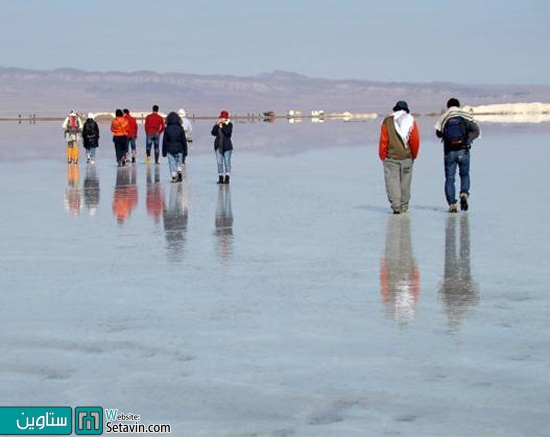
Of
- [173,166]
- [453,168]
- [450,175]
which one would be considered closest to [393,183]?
[450,175]

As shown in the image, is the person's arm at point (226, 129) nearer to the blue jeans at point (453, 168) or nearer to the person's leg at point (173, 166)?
the person's leg at point (173, 166)

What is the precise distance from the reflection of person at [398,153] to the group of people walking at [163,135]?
6.75 metres

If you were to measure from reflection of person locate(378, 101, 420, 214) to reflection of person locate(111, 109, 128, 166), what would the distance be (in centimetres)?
1584

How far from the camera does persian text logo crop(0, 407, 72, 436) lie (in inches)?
267

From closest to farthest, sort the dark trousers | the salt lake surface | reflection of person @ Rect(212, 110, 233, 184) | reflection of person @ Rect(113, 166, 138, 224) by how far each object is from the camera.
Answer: the salt lake surface
reflection of person @ Rect(113, 166, 138, 224)
reflection of person @ Rect(212, 110, 233, 184)
the dark trousers

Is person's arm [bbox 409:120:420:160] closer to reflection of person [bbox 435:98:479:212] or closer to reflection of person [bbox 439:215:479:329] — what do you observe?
reflection of person [bbox 435:98:479:212]

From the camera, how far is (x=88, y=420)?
698cm

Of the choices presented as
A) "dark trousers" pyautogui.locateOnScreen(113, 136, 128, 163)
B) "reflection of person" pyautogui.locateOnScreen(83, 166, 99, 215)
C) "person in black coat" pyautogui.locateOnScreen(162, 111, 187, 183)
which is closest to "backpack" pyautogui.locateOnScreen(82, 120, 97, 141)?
"dark trousers" pyautogui.locateOnScreen(113, 136, 128, 163)

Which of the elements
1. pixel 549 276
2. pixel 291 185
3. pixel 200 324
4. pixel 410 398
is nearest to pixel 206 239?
pixel 549 276

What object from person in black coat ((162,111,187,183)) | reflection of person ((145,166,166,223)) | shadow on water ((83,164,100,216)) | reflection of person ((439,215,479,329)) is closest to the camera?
reflection of person ((439,215,479,329))

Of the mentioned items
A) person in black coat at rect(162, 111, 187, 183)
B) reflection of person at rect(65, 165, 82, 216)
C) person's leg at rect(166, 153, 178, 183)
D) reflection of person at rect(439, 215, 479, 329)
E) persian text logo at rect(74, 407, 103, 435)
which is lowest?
persian text logo at rect(74, 407, 103, 435)

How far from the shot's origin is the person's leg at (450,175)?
767 inches

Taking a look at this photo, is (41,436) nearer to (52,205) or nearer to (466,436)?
(466,436)

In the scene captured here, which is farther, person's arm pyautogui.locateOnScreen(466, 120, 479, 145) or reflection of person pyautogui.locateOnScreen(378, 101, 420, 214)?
person's arm pyautogui.locateOnScreen(466, 120, 479, 145)
